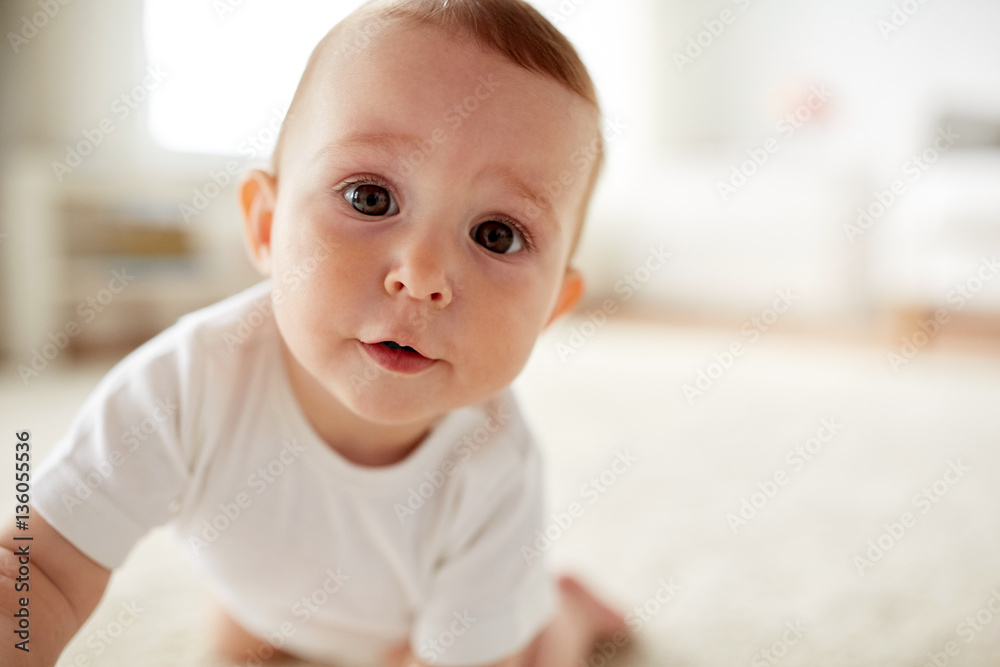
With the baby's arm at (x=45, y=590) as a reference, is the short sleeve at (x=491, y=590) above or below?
above

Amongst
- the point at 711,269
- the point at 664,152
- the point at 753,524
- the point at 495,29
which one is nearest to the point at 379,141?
the point at 495,29

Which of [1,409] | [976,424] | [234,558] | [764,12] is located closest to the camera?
[234,558]

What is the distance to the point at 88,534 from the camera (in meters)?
0.62

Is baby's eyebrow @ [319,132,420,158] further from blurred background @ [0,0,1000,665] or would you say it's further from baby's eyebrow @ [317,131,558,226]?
blurred background @ [0,0,1000,665]

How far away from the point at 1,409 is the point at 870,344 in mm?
3126

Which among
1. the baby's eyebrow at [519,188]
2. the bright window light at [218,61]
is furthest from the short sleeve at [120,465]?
the bright window light at [218,61]

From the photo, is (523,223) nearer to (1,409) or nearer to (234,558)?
(234,558)

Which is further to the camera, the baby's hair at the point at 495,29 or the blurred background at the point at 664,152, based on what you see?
the blurred background at the point at 664,152

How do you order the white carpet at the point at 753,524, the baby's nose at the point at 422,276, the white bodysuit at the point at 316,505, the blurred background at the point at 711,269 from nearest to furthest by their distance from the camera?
1. the baby's nose at the point at 422,276
2. the white bodysuit at the point at 316,505
3. the white carpet at the point at 753,524
4. the blurred background at the point at 711,269

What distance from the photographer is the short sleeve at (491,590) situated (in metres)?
0.72

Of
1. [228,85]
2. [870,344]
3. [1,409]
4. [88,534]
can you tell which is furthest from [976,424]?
[228,85]

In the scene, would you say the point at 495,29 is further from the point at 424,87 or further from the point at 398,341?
the point at 398,341

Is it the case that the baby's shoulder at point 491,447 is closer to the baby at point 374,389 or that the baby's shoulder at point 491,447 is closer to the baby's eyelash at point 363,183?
the baby at point 374,389

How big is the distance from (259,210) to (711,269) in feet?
12.9
